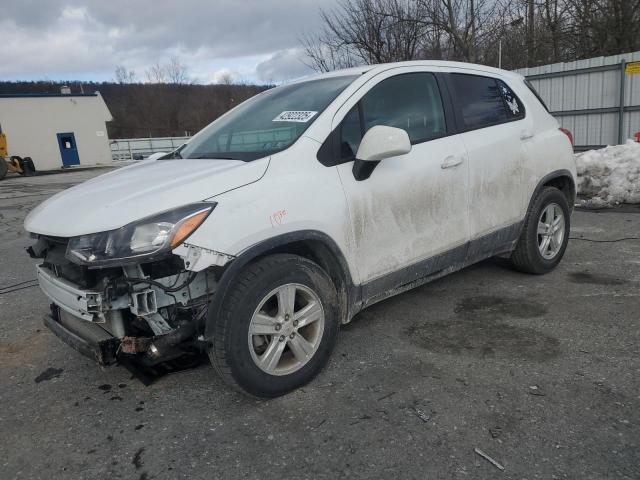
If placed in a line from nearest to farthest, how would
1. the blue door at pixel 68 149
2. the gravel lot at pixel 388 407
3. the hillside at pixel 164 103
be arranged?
the gravel lot at pixel 388 407, the blue door at pixel 68 149, the hillside at pixel 164 103

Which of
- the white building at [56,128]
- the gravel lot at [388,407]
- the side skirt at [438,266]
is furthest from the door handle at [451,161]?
the white building at [56,128]

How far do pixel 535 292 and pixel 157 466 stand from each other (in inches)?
128

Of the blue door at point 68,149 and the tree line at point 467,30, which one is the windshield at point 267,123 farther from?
the blue door at point 68,149

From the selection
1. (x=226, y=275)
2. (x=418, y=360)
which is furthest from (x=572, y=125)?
(x=226, y=275)

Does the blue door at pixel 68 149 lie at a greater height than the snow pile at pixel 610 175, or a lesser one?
greater

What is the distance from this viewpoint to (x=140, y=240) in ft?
7.90

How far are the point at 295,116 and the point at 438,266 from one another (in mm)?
1468

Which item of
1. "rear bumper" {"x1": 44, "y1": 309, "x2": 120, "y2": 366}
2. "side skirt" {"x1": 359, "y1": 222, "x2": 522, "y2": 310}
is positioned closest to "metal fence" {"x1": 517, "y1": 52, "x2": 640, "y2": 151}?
"side skirt" {"x1": 359, "y1": 222, "x2": 522, "y2": 310}

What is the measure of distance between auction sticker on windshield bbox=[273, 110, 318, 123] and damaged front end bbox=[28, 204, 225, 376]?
1.08 meters

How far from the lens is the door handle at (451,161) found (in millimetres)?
3526

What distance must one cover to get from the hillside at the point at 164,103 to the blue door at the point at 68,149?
52.6 meters

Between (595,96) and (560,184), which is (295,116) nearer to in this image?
(560,184)

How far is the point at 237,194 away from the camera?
103 inches

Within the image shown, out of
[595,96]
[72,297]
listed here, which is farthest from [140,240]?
[595,96]
